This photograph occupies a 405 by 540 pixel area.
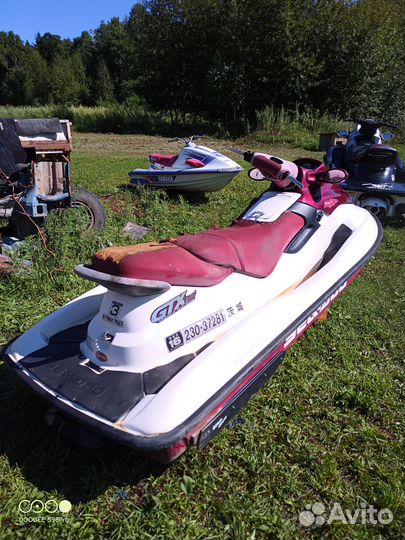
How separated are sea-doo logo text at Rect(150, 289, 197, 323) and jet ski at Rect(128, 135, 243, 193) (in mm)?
4161

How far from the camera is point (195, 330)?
2156 millimetres

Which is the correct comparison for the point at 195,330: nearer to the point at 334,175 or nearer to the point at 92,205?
the point at 334,175

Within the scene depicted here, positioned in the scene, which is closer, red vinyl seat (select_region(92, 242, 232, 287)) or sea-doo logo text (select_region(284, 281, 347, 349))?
red vinyl seat (select_region(92, 242, 232, 287))

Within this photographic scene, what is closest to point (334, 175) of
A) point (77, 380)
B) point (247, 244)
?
point (247, 244)

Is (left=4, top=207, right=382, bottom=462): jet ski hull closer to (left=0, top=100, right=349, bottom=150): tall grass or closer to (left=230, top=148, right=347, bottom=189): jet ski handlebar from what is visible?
(left=230, top=148, right=347, bottom=189): jet ski handlebar

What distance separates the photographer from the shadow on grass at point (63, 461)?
6.57 ft

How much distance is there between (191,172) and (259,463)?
4.57 meters

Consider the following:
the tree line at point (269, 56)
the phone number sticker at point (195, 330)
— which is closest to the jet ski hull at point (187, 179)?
the phone number sticker at point (195, 330)

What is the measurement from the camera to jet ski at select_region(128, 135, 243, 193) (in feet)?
19.9

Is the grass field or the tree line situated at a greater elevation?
the tree line

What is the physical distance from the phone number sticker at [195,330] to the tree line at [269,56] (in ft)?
49.0

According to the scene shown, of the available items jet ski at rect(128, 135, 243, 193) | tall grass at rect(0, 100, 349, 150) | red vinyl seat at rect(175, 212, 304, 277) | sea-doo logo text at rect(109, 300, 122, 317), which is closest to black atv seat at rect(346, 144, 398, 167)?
jet ski at rect(128, 135, 243, 193)

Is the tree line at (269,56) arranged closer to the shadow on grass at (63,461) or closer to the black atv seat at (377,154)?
the black atv seat at (377,154)

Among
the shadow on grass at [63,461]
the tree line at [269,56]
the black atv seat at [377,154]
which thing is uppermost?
the tree line at [269,56]
